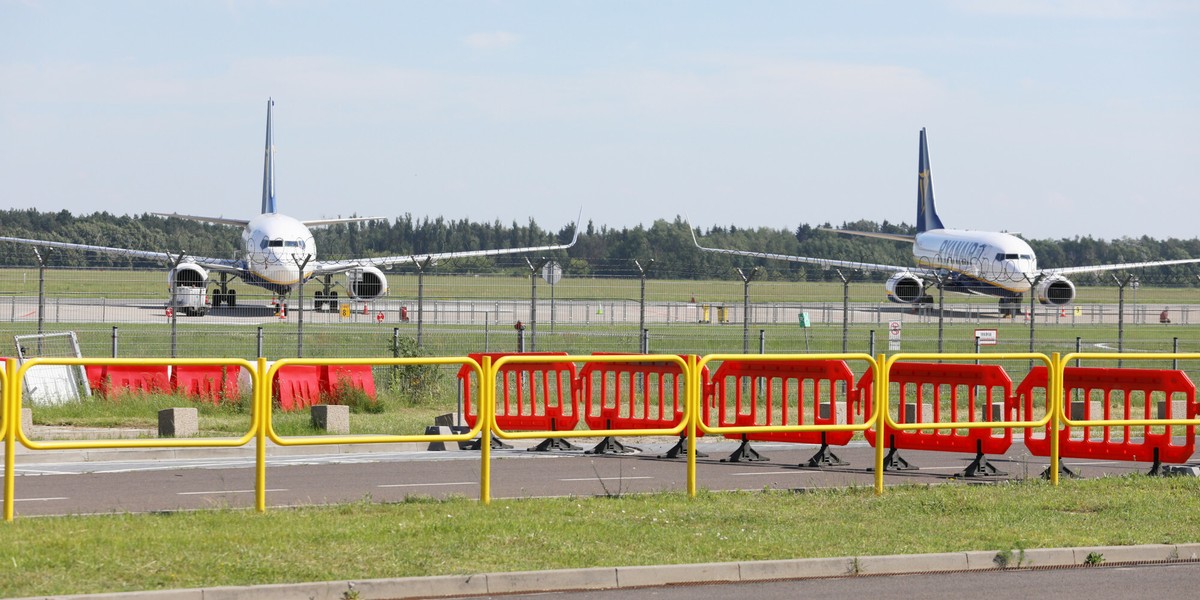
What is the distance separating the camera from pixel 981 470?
14.8m

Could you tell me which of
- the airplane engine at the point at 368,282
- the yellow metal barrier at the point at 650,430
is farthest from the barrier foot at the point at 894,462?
the airplane engine at the point at 368,282

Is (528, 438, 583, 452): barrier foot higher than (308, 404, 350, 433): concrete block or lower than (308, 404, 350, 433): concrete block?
lower

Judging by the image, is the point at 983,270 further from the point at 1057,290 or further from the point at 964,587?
the point at 964,587

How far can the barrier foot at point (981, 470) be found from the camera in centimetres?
1461

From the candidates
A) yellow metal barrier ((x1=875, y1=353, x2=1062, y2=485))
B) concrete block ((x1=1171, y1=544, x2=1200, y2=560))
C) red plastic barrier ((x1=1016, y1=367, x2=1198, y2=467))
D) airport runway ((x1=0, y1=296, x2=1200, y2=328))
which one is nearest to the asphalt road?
concrete block ((x1=1171, y1=544, x2=1200, y2=560))

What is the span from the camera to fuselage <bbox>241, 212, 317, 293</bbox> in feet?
160

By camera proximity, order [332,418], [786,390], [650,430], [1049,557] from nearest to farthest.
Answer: [1049,557] → [650,430] → [786,390] → [332,418]

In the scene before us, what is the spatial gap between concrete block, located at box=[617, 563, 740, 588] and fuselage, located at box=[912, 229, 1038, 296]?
47809 millimetres

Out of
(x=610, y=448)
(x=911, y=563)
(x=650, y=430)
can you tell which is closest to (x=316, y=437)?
(x=650, y=430)

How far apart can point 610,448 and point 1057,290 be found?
131 feet

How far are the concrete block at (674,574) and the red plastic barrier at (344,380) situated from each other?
13257 mm

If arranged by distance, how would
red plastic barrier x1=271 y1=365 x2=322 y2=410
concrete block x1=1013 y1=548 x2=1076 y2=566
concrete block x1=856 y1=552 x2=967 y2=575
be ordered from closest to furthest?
concrete block x1=856 y1=552 x2=967 y2=575 → concrete block x1=1013 y1=548 x2=1076 y2=566 → red plastic barrier x1=271 y1=365 x2=322 y2=410

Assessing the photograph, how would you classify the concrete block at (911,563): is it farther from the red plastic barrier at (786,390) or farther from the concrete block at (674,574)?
the red plastic barrier at (786,390)

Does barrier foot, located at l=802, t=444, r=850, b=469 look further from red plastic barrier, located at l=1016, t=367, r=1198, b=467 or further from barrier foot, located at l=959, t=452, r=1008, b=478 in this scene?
red plastic barrier, located at l=1016, t=367, r=1198, b=467
